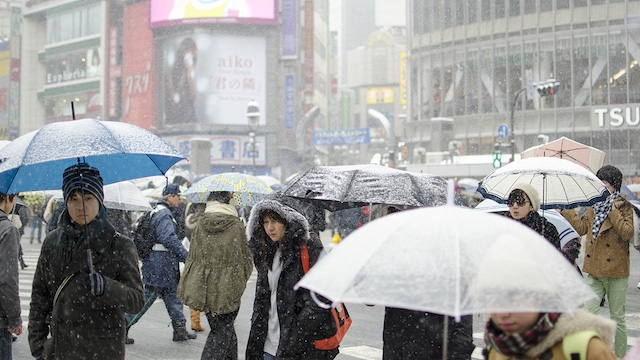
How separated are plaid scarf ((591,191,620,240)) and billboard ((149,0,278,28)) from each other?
60.4m

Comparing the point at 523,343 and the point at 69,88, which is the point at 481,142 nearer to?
the point at 69,88

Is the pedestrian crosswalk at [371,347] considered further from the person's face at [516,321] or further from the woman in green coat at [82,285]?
the person's face at [516,321]

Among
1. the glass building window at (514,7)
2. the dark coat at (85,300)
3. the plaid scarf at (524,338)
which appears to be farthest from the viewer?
the glass building window at (514,7)

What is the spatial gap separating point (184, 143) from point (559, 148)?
57.0m

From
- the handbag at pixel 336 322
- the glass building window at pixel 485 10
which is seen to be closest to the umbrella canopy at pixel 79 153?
the handbag at pixel 336 322

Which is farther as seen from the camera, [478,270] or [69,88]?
[69,88]

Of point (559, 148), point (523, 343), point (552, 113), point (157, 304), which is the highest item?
point (552, 113)

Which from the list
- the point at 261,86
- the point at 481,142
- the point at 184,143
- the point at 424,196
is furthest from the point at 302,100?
the point at 424,196

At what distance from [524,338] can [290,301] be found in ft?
9.44

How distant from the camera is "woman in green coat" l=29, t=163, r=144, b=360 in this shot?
4469 millimetres

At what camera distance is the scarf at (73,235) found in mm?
4531

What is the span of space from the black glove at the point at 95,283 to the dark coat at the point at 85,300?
0.21ft

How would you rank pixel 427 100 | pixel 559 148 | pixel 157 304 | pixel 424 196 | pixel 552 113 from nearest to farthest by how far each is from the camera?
pixel 424 196 → pixel 559 148 → pixel 157 304 → pixel 552 113 → pixel 427 100

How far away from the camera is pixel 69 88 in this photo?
80438 mm
